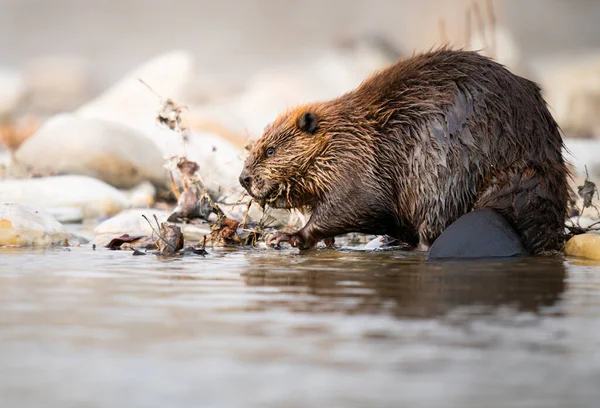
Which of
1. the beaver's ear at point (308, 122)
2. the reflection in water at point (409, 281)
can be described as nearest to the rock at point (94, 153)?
the beaver's ear at point (308, 122)

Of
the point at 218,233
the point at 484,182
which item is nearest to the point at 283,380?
the point at 484,182

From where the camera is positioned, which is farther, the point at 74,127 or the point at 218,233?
the point at 74,127

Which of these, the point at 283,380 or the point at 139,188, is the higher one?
the point at 139,188

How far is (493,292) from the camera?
3.44 meters

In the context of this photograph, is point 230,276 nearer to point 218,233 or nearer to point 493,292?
point 493,292

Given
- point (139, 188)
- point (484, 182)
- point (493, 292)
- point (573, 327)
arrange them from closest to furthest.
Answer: point (573, 327)
point (493, 292)
point (484, 182)
point (139, 188)

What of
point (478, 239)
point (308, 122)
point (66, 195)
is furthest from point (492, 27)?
point (478, 239)

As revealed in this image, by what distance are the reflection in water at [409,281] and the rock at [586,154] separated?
7.00m

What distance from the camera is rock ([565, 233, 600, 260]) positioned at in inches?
203

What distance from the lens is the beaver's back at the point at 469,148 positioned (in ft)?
17.4

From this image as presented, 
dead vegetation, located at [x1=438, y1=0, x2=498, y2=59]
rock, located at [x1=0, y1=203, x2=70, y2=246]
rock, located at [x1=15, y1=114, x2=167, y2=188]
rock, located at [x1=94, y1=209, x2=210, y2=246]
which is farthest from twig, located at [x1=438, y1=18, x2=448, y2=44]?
rock, located at [x1=0, y1=203, x2=70, y2=246]

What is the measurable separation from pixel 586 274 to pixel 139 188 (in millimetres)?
7720

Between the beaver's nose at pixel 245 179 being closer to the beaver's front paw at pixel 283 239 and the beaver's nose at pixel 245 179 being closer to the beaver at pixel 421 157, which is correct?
the beaver at pixel 421 157

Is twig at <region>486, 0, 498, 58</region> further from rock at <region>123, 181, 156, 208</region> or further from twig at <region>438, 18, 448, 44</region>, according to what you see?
rock at <region>123, 181, 156, 208</region>
